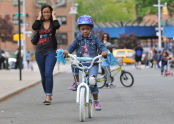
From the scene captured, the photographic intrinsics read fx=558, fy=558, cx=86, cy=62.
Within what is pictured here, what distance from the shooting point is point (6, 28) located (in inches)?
3118

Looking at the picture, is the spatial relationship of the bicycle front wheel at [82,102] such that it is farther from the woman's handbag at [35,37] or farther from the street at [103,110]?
the woman's handbag at [35,37]

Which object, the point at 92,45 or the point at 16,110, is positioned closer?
the point at 92,45

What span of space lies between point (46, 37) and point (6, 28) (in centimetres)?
6872

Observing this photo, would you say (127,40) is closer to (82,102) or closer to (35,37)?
(35,37)

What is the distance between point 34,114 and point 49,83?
6.38 ft

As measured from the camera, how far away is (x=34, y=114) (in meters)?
9.64

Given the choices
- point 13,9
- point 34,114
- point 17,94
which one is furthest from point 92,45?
point 13,9

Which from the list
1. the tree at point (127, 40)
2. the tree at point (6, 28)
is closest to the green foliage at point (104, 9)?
the tree at point (6, 28)

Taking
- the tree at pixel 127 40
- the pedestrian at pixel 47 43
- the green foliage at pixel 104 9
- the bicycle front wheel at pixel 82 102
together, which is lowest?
the tree at pixel 127 40

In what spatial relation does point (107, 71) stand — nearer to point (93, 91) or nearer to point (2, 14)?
point (93, 91)

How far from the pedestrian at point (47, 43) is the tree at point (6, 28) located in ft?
224

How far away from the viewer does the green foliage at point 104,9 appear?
3553 inches

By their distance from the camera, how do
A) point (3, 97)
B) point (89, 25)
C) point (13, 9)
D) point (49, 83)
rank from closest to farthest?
point (89, 25), point (49, 83), point (3, 97), point (13, 9)

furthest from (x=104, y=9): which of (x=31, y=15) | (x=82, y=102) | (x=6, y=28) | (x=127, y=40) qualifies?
(x=82, y=102)
